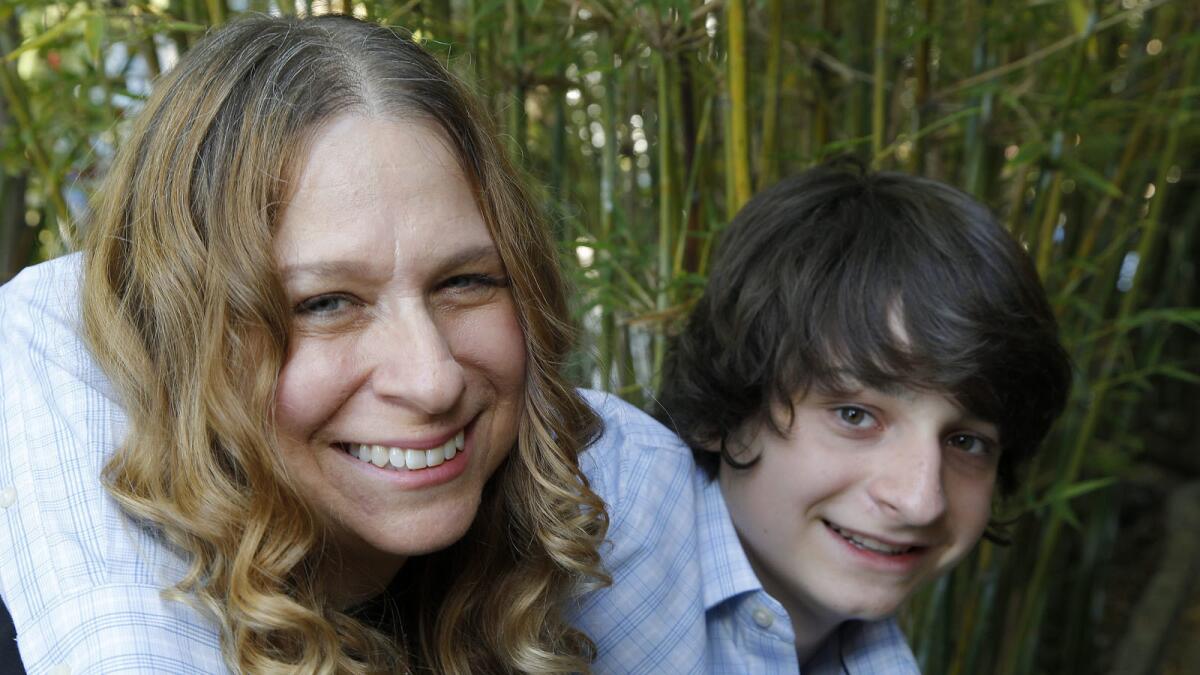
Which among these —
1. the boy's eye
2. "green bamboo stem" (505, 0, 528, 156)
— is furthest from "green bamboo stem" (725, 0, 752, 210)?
the boy's eye

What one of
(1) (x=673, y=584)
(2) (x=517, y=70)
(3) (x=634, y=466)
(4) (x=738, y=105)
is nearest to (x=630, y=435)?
(3) (x=634, y=466)

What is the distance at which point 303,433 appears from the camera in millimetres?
808

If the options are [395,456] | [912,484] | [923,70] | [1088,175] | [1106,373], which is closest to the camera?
[395,456]

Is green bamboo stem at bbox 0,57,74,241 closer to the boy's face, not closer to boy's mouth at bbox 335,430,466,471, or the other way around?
boy's mouth at bbox 335,430,466,471

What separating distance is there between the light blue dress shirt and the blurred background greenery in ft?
0.45

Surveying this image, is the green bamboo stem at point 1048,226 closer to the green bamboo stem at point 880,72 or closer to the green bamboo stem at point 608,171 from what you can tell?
the green bamboo stem at point 880,72

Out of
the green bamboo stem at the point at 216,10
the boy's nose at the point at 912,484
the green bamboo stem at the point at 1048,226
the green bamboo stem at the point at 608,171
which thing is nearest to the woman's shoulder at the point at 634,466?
the green bamboo stem at the point at 608,171

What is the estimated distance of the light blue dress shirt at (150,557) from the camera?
0.71 meters

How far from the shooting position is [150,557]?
2.45ft

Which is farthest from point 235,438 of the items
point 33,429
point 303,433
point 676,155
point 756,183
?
point 756,183

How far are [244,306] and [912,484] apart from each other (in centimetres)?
71

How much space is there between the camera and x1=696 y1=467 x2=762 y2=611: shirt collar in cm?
127

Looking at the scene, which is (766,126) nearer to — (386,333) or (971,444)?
(971,444)

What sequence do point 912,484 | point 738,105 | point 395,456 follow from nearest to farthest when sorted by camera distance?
point 395,456, point 912,484, point 738,105
